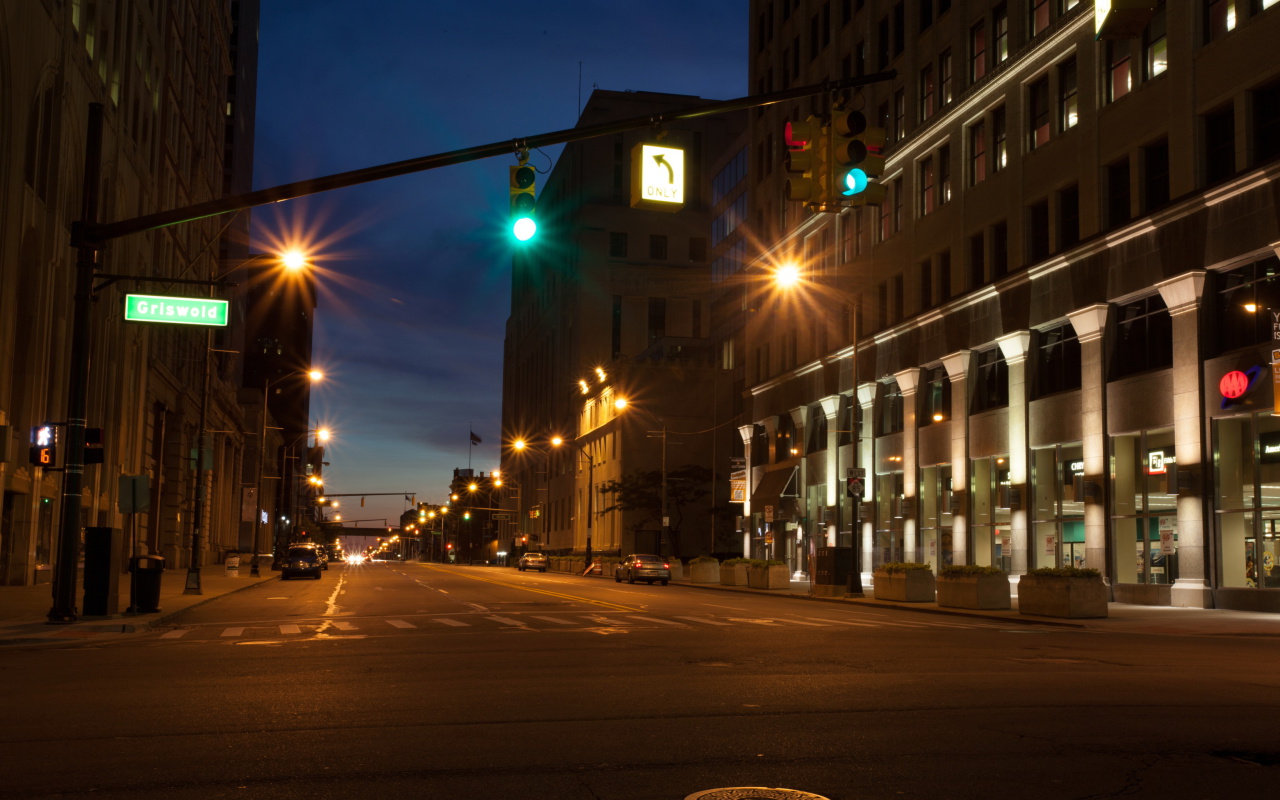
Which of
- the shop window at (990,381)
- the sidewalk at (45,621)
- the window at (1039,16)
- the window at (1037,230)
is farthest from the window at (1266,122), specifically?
the sidewalk at (45,621)

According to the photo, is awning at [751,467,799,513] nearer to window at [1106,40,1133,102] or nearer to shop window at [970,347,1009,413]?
shop window at [970,347,1009,413]

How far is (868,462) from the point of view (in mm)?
→ 57594

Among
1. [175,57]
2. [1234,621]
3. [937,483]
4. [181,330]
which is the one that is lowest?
[1234,621]

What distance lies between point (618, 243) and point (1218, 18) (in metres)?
105

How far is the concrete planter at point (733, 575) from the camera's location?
5422cm

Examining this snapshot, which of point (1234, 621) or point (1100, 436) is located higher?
point (1100, 436)

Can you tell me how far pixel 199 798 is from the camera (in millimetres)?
7238

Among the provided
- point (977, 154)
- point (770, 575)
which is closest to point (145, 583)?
point (770, 575)

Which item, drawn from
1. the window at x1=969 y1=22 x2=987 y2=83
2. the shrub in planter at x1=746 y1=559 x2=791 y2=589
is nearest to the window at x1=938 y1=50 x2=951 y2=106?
the window at x1=969 y1=22 x2=987 y2=83

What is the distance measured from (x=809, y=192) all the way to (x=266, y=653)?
9964mm

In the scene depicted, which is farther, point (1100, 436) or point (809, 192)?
point (1100, 436)

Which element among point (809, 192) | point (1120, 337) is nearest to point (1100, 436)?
point (1120, 337)

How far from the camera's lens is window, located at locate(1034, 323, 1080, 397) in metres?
40.8

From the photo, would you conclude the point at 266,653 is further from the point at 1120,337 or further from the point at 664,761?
the point at 1120,337
